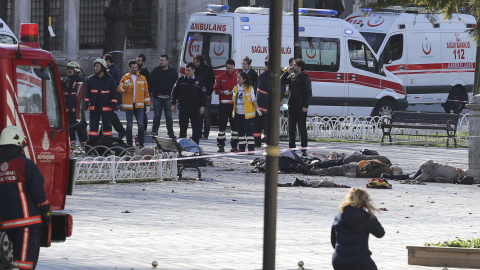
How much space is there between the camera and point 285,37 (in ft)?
89.2

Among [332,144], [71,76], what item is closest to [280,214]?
[71,76]

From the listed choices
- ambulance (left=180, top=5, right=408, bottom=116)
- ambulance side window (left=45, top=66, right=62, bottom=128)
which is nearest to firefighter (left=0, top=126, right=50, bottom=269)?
ambulance side window (left=45, top=66, right=62, bottom=128)

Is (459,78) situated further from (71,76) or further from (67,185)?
(67,185)

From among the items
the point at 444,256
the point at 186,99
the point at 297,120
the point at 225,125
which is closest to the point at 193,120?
the point at 186,99

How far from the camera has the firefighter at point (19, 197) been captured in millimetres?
8492

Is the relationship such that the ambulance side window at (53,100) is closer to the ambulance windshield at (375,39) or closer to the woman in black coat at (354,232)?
the woman in black coat at (354,232)

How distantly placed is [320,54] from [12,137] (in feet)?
62.6

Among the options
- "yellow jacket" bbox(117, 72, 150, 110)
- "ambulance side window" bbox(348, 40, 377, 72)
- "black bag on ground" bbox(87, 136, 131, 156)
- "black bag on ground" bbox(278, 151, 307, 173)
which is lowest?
"black bag on ground" bbox(278, 151, 307, 173)

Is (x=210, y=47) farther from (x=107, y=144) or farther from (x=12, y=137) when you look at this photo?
(x=12, y=137)

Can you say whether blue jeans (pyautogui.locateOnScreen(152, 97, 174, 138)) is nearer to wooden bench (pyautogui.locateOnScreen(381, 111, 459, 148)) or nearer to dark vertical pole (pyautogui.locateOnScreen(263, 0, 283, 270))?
wooden bench (pyautogui.locateOnScreen(381, 111, 459, 148))

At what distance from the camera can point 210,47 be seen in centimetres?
2634

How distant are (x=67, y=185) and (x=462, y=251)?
3563 millimetres

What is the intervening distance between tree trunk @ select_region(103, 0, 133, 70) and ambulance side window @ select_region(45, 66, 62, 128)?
2041 cm

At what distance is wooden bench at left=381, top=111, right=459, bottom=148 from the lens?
2239 centimetres
